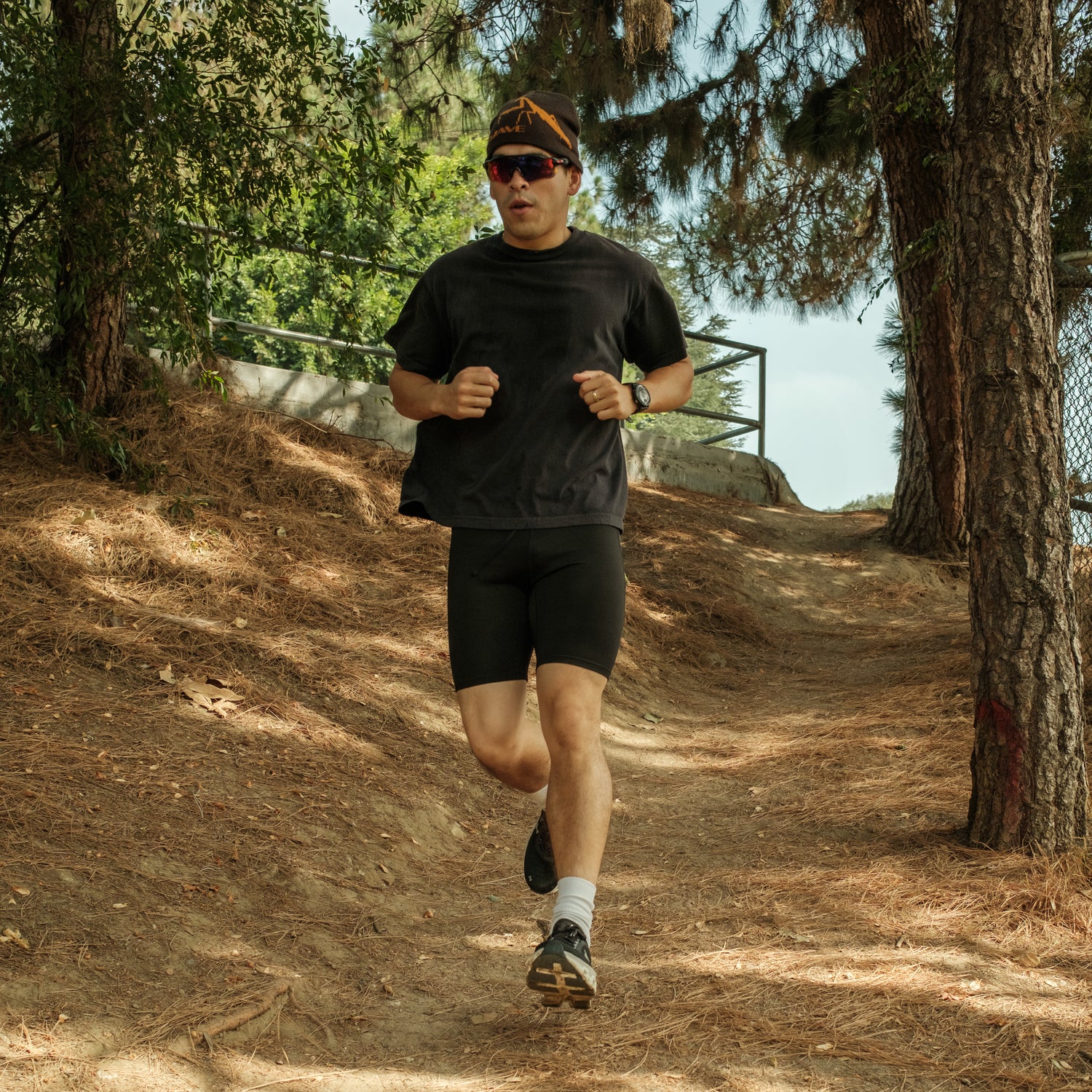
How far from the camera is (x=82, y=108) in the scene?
5.61 meters

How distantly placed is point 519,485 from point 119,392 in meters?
5.12

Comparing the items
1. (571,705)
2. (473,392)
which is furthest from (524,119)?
(571,705)

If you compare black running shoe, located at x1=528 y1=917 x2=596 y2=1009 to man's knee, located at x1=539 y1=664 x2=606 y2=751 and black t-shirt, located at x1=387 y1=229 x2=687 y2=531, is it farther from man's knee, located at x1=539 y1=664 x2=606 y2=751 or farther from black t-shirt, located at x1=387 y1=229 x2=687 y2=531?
black t-shirt, located at x1=387 y1=229 x2=687 y2=531

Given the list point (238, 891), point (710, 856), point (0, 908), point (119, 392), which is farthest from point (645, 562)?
point (0, 908)

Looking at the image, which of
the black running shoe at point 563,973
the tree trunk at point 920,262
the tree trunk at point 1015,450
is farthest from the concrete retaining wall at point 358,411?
the black running shoe at point 563,973

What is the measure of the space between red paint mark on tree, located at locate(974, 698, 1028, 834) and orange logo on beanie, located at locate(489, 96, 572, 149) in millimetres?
2552

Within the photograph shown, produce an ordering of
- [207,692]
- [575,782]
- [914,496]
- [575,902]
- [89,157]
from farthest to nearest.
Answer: [914,496], [89,157], [207,692], [575,782], [575,902]

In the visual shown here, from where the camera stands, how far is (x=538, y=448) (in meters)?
2.81

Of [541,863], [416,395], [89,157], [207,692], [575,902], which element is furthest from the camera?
[89,157]

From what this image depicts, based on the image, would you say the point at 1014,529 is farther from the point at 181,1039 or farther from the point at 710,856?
the point at 181,1039

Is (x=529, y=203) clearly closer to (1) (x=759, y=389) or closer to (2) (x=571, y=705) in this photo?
(2) (x=571, y=705)

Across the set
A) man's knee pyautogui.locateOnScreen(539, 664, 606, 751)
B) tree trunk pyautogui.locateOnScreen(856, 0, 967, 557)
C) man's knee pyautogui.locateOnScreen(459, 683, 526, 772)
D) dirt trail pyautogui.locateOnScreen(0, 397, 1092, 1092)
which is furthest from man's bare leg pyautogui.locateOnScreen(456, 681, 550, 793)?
tree trunk pyautogui.locateOnScreen(856, 0, 967, 557)

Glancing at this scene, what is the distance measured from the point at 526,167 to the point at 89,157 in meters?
3.76

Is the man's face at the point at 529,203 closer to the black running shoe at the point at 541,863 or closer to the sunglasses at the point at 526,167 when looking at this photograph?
the sunglasses at the point at 526,167
